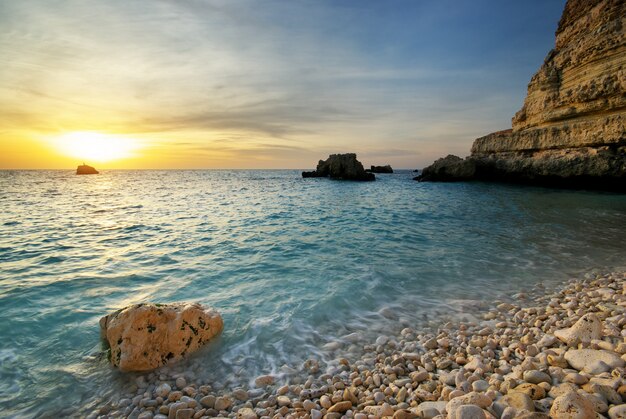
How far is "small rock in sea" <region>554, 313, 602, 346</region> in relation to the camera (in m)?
3.81

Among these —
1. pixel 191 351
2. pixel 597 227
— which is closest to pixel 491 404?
pixel 191 351

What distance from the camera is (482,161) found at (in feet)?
150

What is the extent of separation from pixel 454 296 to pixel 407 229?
787cm

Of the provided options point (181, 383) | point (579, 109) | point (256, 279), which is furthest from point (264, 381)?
point (579, 109)

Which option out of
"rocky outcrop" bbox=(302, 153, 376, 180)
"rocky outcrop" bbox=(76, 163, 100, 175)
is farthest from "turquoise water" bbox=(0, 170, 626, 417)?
"rocky outcrop" bbox=(76, 163, 100, 175)

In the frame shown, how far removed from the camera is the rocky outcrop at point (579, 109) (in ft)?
Answer: 83.0

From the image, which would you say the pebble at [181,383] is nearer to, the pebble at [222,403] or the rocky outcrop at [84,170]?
the pebble at [222,403]

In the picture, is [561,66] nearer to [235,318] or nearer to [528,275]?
[528,275]

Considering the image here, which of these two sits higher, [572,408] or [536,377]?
[572,408]

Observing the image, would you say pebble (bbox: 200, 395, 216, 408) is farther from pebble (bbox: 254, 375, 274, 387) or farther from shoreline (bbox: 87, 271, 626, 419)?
pebble (bbox: 254, 375, 274, 387)

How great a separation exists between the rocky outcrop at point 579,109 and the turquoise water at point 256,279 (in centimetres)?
1712

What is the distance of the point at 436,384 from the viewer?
3.36 m

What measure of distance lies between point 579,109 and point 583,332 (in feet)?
113

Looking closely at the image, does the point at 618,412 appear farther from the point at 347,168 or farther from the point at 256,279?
the point at 347,168
